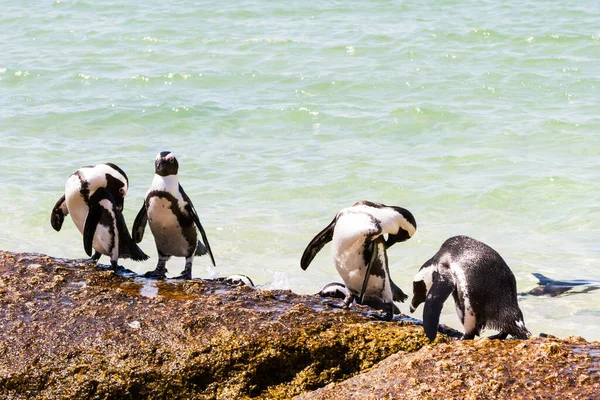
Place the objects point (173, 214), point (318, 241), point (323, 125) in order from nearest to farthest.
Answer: point (318, 241) → point (173, 214) → point (323, 125)

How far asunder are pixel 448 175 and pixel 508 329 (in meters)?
6.26

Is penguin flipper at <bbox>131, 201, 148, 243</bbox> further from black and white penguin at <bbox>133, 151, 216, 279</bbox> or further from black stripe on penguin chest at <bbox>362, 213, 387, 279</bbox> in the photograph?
black stripe on penguin chest at <bbox>362, 213, 387, 279</bbox>

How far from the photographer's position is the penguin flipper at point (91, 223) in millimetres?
5523

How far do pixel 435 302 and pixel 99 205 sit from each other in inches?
88.9

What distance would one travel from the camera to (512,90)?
1417 centimetres

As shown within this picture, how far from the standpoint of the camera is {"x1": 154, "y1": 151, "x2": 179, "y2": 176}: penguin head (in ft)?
17.9

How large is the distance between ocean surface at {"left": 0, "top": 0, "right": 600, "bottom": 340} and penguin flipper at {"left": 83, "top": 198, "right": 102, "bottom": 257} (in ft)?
5.91

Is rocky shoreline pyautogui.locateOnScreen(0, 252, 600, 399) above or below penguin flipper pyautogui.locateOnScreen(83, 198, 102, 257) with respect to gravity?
below

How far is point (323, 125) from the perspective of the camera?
496 inches

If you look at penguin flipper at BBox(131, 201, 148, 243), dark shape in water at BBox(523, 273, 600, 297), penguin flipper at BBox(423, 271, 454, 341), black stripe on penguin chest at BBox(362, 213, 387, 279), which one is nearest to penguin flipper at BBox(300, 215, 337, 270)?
black stripe on penguin chest at BBox(362, 213, 387, 279)

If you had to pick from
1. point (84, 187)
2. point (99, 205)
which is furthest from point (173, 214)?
point (84, 187)

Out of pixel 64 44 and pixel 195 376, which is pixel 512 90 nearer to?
pixel 64 44

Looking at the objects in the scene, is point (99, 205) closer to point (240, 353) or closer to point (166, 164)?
point (166, 164)

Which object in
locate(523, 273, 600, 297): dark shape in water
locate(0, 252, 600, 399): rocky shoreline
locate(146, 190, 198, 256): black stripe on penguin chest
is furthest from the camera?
locate(523, 273, 600, 297): dark shape in water
